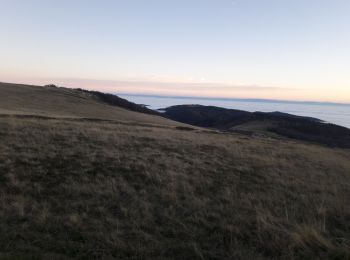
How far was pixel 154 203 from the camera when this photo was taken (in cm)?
1082

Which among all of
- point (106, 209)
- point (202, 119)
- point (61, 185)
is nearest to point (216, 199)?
point (106, 209)

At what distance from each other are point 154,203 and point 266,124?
82.2 meters

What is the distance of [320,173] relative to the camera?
19.4m

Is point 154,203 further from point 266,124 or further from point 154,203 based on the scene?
point 266,124

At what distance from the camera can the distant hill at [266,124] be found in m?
75.9

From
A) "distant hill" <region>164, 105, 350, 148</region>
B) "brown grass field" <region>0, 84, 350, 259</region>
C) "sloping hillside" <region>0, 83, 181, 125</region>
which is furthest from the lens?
"distant hill" <region>164, 105, 350, 148</region>

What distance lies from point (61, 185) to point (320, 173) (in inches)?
485

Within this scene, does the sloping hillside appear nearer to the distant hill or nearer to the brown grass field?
the brown grass field

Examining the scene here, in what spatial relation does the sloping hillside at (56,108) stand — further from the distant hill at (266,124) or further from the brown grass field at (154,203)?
the distant hill at (266,124)

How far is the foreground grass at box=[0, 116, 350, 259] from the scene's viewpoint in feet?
25.4

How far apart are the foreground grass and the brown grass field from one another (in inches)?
1.1

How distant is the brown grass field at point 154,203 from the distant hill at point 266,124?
4630 cm

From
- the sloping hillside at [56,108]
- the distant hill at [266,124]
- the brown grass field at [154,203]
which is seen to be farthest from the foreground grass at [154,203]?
the distant hill at [266,124]

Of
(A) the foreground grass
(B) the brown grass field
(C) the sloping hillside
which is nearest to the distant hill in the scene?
(C) the sloping hillside
